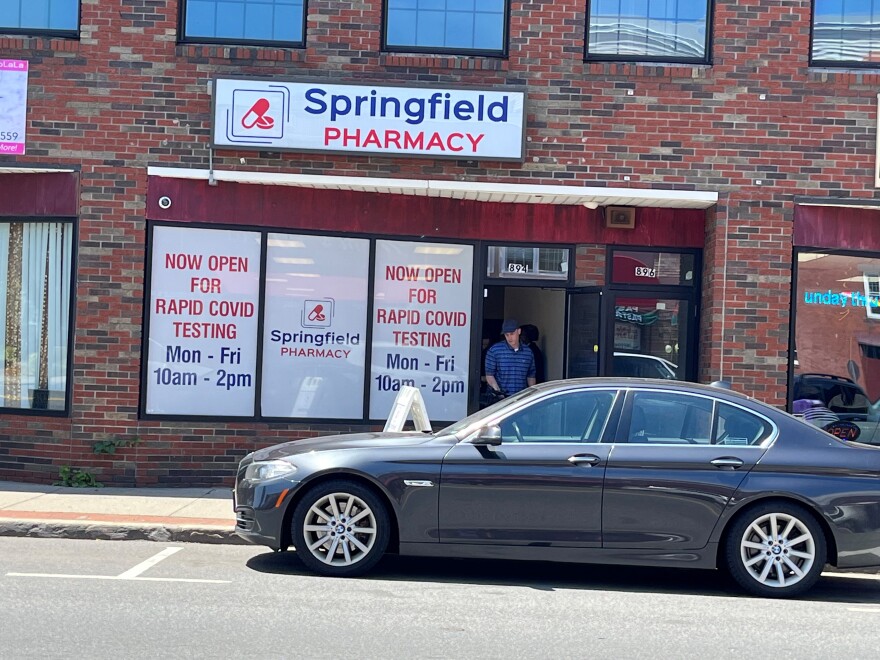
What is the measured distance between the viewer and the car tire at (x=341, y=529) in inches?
297

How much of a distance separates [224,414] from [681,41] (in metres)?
6.27

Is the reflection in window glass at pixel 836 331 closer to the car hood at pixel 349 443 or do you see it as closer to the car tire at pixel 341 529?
the car hood at pixel 349 443

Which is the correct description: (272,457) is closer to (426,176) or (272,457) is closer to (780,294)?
(426,176)

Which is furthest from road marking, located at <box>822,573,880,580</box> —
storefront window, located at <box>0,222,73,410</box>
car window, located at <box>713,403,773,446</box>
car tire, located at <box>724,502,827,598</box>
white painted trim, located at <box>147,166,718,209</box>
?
storefront window, located at <box>0,222,73,410</box>

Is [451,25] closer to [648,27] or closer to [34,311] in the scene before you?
[648,27]

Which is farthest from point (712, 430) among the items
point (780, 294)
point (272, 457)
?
point (780, 294)

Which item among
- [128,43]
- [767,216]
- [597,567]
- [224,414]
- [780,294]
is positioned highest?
[128,43]

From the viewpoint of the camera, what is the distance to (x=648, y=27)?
11633 millimetres

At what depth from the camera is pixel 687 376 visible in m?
12.0

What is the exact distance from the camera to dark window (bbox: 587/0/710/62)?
38.1ft

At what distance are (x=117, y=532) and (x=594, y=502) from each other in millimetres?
4043

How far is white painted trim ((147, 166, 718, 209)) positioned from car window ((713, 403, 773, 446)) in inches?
160

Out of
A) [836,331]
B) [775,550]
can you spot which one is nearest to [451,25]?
[836,331]

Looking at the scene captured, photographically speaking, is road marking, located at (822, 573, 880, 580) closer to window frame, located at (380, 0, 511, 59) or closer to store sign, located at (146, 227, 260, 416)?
store sign, located at (146, 227, 260, 416)
